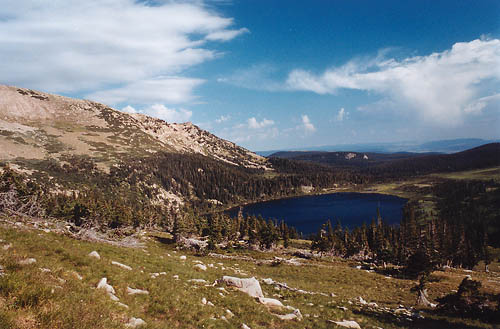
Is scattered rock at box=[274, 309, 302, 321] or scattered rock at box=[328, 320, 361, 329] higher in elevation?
scattered rock at box=[274, 309, 302, 321]

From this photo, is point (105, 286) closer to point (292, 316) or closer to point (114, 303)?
point (114, 303)

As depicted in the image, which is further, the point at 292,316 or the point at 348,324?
the point at 348,324

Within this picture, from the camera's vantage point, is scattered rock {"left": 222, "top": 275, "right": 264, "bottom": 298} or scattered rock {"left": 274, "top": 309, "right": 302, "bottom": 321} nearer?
scattered rock {"left": 274, "top": 309, "right": 302, "bottom": 321}

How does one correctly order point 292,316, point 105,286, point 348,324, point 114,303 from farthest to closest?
point 348,324 < point 292,316 < point 105,286 < point 114,303

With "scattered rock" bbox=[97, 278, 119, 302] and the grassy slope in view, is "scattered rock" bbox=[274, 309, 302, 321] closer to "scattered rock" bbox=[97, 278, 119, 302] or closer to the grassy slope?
the grassy slope

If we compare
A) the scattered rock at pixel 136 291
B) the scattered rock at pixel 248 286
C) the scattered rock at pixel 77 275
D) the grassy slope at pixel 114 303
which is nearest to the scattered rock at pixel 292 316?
the grassy slope at pixel 114 303

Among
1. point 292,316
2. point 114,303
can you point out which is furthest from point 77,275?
point 292,316

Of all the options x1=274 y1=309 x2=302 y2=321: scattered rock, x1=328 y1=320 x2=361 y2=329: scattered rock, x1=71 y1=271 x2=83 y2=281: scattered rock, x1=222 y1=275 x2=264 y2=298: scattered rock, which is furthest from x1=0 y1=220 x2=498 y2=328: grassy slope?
x1=222 y1=275 x2=264 y2=298: scattered rock

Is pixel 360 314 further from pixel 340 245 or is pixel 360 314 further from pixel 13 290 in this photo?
pixel 340 245

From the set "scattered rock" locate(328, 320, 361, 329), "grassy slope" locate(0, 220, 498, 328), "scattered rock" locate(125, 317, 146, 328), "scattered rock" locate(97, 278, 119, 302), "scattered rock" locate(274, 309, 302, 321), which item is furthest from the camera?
"scattered rock" locate(328, 320, 361, 329)

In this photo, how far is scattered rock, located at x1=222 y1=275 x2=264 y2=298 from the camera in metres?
19.1

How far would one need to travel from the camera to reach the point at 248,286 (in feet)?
64.9

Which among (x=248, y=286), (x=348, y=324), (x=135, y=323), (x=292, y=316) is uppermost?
(x=135, y=323)

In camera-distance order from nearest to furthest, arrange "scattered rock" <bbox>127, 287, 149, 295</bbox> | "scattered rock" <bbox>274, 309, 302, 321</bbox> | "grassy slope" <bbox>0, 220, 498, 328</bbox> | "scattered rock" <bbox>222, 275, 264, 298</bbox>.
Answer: "grassy slope" <bbox>0, 220, 498, 328</bbox>
"scattered rock" <bbox>127, 287, 149, 295</bbox>
"scattered rock" <bbox>274, 309, 302, 321</bbox>
"scattered rock" <bbox>222, 275, 264, 298</bbox>
